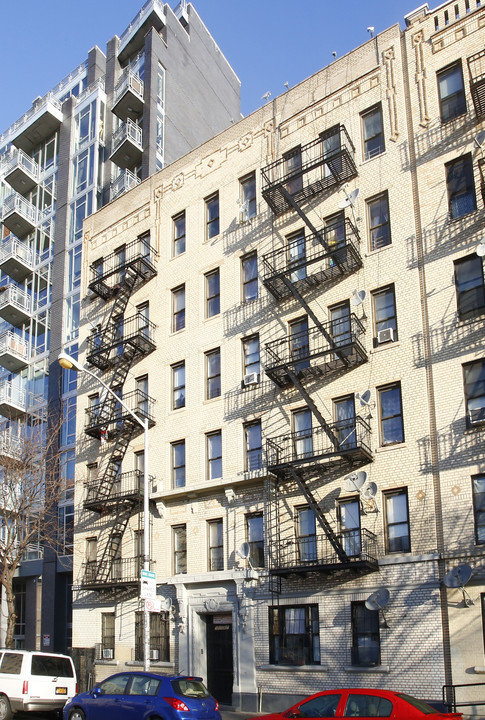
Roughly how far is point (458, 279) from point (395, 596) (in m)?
9.66

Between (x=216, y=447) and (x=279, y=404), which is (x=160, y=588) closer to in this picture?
(x=216, y=447)

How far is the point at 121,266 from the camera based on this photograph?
32.5 metres

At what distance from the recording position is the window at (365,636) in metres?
21.2

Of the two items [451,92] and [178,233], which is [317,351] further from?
[178,233]

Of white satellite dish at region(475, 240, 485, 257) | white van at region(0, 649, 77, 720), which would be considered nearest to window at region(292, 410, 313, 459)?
white satellite dish at region(475, 240, 485, 257)

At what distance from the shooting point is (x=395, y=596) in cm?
2105

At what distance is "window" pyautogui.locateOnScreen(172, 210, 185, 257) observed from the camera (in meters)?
32.1

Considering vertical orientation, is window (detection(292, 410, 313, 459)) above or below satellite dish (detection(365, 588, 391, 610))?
above

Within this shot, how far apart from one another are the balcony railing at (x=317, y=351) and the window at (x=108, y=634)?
12306 millimetres

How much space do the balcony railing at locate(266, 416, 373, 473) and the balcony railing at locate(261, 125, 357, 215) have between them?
8323 mm

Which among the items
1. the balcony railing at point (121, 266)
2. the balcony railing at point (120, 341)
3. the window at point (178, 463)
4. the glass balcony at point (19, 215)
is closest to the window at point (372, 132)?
the balcony railing at point (121, 266)

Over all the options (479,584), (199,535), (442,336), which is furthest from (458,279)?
(199,535)

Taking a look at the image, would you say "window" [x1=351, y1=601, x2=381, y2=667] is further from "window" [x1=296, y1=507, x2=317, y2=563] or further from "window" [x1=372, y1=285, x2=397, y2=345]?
"window" [x1=372, y1=285, x2=397, y2=345]

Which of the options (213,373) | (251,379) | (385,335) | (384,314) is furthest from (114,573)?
(384,314)
